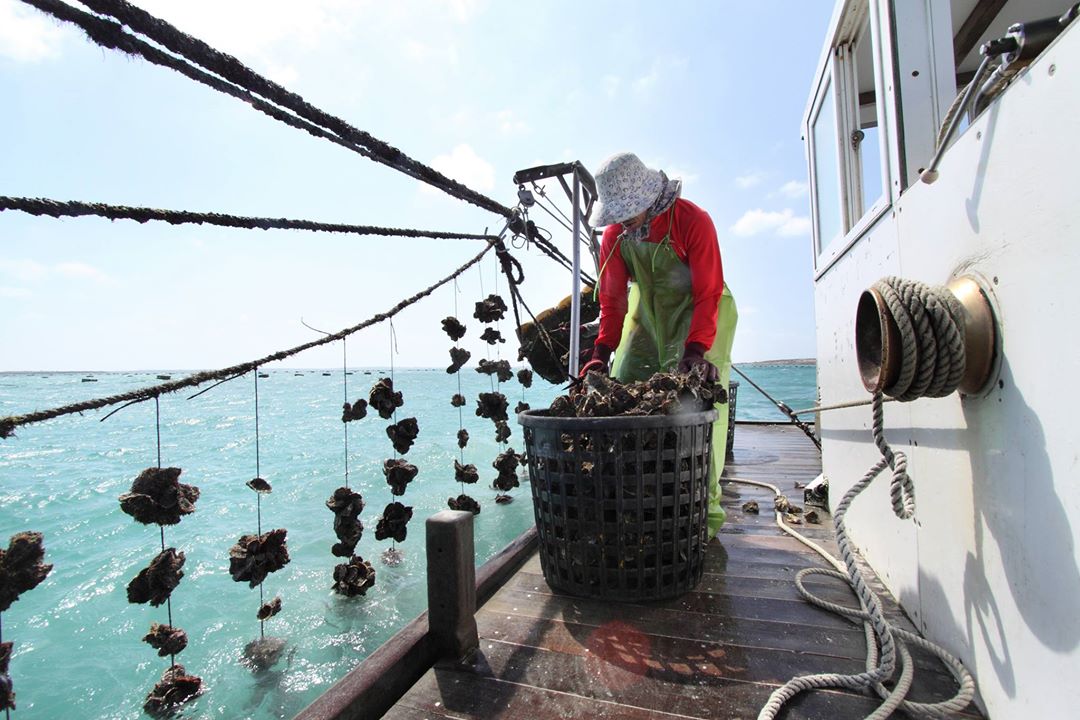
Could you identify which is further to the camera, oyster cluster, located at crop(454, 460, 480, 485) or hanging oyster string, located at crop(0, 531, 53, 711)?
oyster cluster, located at crop(454, 460, 480, 485)

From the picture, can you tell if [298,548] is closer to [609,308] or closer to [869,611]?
[609,308]

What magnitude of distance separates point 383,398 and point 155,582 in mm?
1076

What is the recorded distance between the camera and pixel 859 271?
2.09 metres

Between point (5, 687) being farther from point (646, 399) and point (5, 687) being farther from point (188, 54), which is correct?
point (646, 399)

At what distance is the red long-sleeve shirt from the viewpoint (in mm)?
2293

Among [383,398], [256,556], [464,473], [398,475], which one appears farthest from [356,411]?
[464,473]

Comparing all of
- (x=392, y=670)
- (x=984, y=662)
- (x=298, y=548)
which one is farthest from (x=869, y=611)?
(x=298, y=548)

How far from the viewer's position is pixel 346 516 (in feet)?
7.34

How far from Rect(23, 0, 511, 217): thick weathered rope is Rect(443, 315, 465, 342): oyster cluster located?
1.25 m

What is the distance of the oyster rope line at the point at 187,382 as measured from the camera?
1040 millimetres

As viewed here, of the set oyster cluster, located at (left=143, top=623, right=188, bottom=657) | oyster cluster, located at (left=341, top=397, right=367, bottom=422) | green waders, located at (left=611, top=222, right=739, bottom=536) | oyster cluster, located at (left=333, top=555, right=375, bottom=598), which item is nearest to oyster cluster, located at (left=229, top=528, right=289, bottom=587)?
oyster cluster, located at (left=143, top=623, right=188, bottom=657)

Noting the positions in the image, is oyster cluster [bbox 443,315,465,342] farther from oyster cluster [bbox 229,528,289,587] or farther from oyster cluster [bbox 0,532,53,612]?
oyster cluster [bbox 0,532,53,612]

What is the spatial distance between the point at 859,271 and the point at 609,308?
119cm

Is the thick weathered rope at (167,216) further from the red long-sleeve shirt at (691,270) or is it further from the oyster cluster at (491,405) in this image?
the oyster cluster at (491,405)
